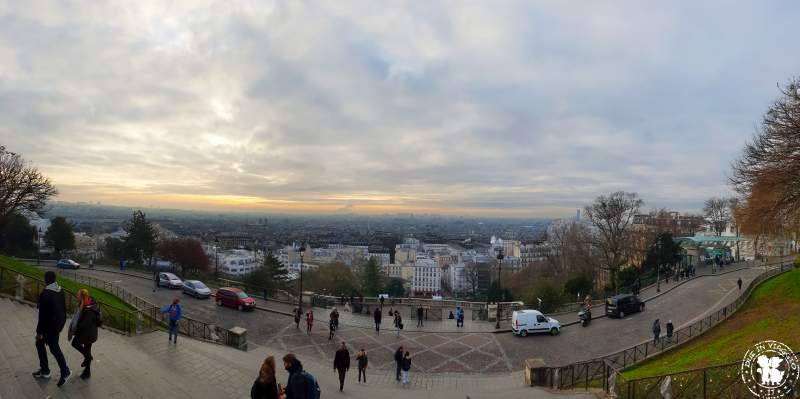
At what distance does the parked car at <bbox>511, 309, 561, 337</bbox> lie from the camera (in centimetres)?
2044

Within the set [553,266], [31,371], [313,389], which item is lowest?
[553,266]

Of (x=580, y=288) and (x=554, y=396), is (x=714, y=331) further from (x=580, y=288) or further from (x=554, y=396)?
(x=580, y=288)

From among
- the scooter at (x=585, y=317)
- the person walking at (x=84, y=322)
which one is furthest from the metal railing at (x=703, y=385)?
the scooter at (x=585, y=317)

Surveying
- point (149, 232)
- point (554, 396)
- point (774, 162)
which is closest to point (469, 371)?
point (554, 396)

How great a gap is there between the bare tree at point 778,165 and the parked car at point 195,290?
98.6 feet

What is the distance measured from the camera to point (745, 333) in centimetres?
1466

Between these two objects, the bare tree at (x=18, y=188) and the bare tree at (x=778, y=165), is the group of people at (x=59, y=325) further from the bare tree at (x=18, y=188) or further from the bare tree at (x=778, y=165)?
the bare tree at (x=18, y=188)

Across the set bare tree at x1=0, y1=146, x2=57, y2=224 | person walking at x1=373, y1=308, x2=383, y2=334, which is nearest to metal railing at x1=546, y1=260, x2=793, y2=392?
person walking at x1=373, y1=308, x2=383, y2=334

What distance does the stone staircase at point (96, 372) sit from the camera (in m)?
7.11

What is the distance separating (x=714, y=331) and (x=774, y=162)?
8.08 meters

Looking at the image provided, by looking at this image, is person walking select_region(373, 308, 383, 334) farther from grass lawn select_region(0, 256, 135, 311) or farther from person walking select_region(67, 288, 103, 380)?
person walking select_region(67, 288, 103, 380)

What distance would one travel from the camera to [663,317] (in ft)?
73.0

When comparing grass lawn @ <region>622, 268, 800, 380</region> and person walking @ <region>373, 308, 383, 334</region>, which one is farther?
person walking @ <region>373, 308, 383, 334</region>

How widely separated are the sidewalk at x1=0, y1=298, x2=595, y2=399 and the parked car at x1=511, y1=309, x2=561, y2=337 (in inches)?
232
